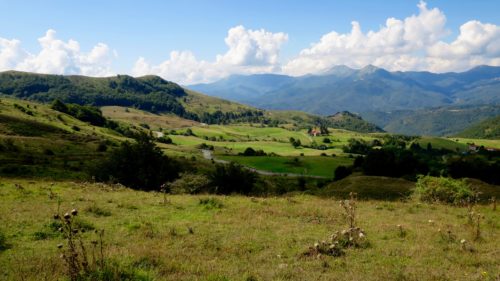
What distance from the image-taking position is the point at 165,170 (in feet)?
144

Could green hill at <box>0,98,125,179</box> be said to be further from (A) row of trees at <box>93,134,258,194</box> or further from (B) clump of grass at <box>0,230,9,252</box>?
(B) clump of grass at <box>0,230,9,252</box>

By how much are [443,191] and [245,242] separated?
2481cm

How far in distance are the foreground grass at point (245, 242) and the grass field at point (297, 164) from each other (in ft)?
392

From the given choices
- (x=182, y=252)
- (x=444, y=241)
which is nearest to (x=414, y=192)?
(x=444, y=241)

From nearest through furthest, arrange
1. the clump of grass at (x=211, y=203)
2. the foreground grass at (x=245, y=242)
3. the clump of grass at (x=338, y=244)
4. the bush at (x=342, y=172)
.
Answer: the foreground grass at (x=245, y=242)
the clump of grass at (x=338, y=244)
the clump of grass at (x=211, y=203)
the bush at (x=342, y=172)

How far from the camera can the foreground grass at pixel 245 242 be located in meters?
10.8

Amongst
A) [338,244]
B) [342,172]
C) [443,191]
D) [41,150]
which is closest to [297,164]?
[342,172]

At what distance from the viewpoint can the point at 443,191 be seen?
32.4 metres

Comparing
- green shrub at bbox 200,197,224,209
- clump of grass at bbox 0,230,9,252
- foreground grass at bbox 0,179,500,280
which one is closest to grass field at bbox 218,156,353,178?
green shrub at bbox 200,197,224,209

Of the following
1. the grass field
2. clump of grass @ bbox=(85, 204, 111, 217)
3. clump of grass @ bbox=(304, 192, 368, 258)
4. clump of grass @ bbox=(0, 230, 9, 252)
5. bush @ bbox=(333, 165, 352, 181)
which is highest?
clump of grass @ bbox=(304, 192, 368, 258)

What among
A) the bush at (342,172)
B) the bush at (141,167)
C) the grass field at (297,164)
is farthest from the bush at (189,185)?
the grass field at (297,164)

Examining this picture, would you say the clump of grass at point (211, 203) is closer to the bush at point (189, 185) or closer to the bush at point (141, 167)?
the bush at point (189, 185)

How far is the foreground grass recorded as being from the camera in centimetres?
1076

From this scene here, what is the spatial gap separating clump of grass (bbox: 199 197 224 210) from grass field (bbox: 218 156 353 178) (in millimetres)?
116841
